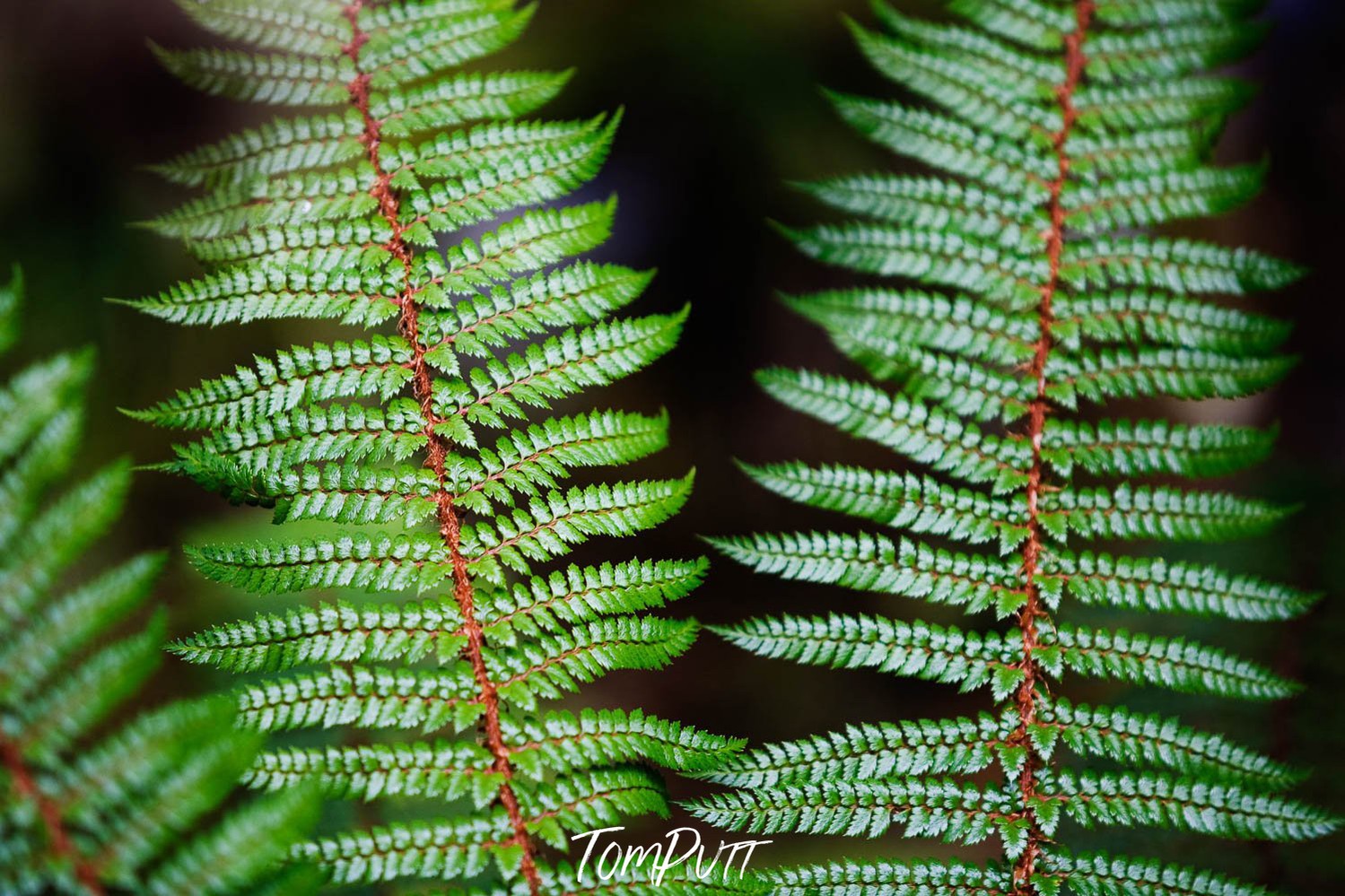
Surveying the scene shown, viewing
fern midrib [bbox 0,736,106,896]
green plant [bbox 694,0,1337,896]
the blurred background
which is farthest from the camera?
the blurred background

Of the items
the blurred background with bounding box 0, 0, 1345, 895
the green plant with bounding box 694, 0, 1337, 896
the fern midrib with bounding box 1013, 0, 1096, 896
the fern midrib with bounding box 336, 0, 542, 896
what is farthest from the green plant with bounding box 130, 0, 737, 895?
the blurred background with bounding box 0, 0, 1345, 895

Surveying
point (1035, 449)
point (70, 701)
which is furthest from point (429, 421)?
point (1035, 449)

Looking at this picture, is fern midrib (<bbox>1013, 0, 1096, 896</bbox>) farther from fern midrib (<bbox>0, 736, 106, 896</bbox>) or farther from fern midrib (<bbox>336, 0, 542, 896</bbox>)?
fern midrib (<bbox>0, 736, 106, 896</bbox>)

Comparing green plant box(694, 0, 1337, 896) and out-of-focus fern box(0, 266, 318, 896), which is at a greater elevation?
green plant box(694, 0, 1337, 896)

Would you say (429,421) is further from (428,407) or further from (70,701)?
(70,701)

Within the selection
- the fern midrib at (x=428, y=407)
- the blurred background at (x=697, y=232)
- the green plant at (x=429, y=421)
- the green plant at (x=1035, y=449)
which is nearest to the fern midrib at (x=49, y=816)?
the green plant at (x=429, y=421)

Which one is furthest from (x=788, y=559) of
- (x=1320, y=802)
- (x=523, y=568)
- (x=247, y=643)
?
(x=1320, y=802)
